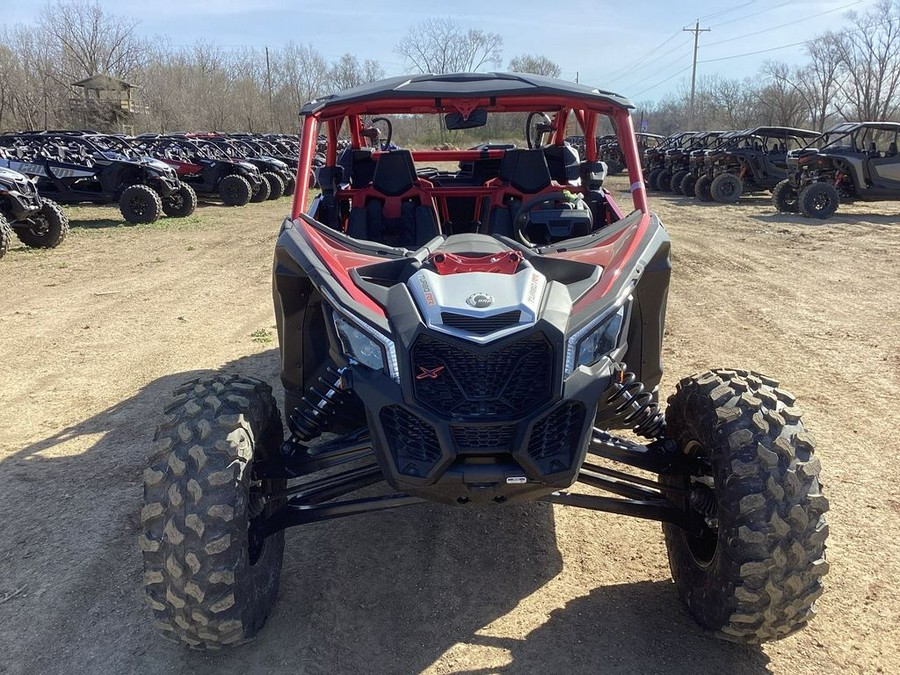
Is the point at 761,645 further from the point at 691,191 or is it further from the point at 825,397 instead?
the point at 691,191

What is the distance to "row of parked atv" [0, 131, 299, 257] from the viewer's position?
10.3 m

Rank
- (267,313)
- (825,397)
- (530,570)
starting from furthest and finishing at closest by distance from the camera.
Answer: (267,313) → (825,397) → (530,570)

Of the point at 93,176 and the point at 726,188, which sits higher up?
the point at 93,176

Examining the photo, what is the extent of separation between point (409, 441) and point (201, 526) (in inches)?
26.0

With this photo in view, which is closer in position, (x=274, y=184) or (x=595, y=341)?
(x=595, y=341)

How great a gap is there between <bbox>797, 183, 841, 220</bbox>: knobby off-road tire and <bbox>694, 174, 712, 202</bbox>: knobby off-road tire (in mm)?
3611

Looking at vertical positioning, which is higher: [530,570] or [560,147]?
[560,147]

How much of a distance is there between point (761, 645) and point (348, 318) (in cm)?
178

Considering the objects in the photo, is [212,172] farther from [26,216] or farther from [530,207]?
[530,207]

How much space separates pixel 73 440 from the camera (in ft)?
13.4

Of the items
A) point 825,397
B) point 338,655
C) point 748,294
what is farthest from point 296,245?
point 748,294

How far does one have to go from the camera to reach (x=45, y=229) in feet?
34.4

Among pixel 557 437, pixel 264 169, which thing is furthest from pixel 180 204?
pixel 557 437

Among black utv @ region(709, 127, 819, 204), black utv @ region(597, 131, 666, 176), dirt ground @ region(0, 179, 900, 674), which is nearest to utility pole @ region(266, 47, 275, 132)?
black utv @ region(597, 131, 666, 176)
